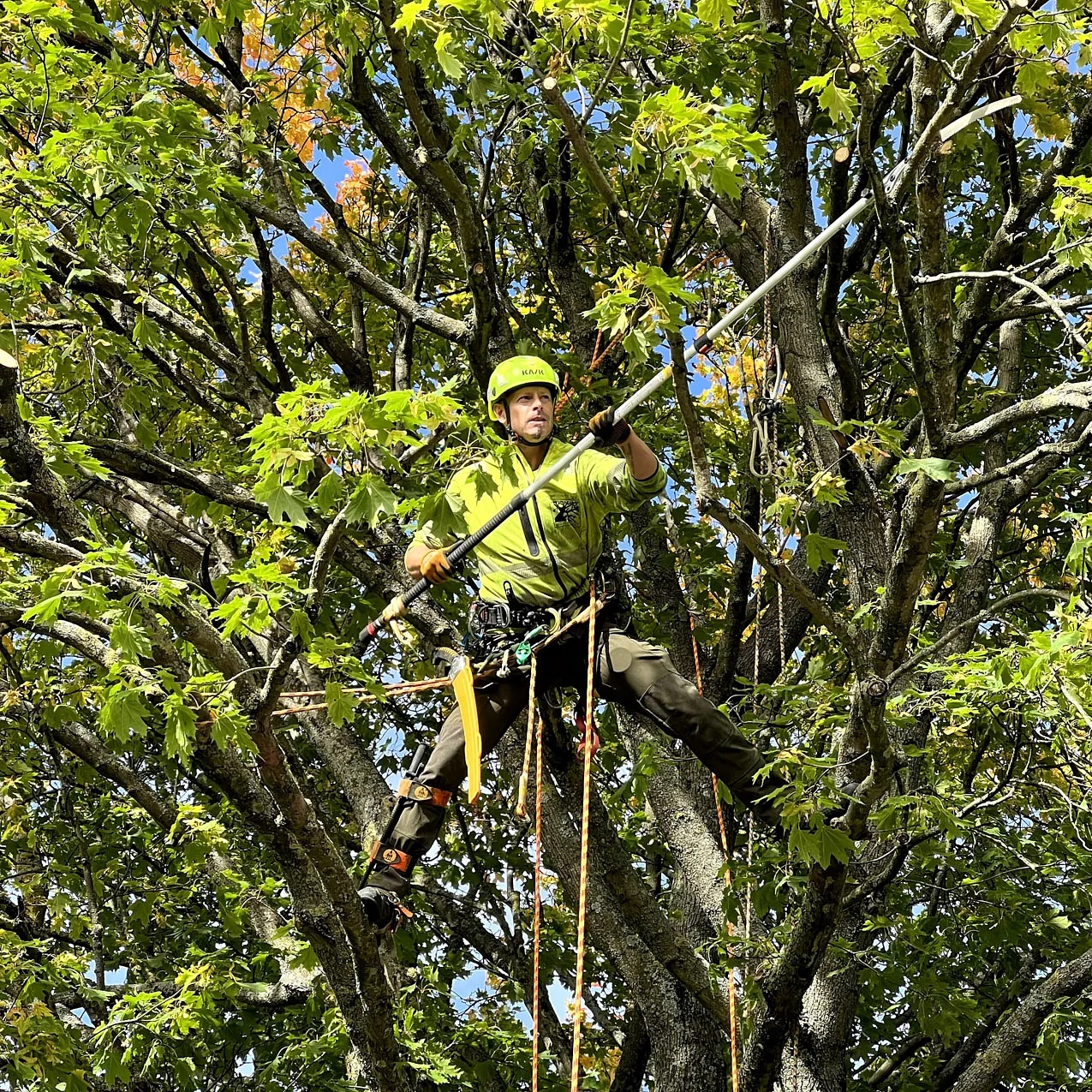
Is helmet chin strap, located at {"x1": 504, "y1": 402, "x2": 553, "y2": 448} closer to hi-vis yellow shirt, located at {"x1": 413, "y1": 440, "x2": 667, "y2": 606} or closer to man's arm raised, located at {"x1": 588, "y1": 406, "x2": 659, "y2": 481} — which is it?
hi-vis yellow shirt, located at {"x1": 413, "y1": 440, "x2": 667, "y2": 606}

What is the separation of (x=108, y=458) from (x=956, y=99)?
178 inches

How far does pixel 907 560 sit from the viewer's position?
157 inches

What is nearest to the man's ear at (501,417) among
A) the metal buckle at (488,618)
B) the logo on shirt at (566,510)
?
the logo on shirt at (566,510)

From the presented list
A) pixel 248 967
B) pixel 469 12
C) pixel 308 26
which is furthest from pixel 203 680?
pixel 308 26

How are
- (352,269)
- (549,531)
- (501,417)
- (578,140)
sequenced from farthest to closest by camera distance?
1. (352,269)
2. (501,417)
3. (549,531)
4. (578,140)

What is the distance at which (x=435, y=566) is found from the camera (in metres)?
5.12

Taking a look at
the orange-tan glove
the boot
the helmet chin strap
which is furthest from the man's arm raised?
the boot

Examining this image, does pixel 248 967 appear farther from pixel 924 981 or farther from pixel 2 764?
pixel 924 981

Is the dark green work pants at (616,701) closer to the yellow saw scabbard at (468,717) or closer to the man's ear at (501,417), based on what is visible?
the yellow saw scabbard at (468,717)

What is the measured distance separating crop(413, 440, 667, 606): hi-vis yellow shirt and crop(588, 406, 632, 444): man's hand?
0.50m

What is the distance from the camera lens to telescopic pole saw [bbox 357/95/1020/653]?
12.1ft

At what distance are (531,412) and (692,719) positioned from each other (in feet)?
4.62

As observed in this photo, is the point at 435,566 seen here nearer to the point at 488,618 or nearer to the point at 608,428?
the point at 488,618

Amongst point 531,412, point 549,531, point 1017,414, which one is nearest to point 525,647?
point 549,531
